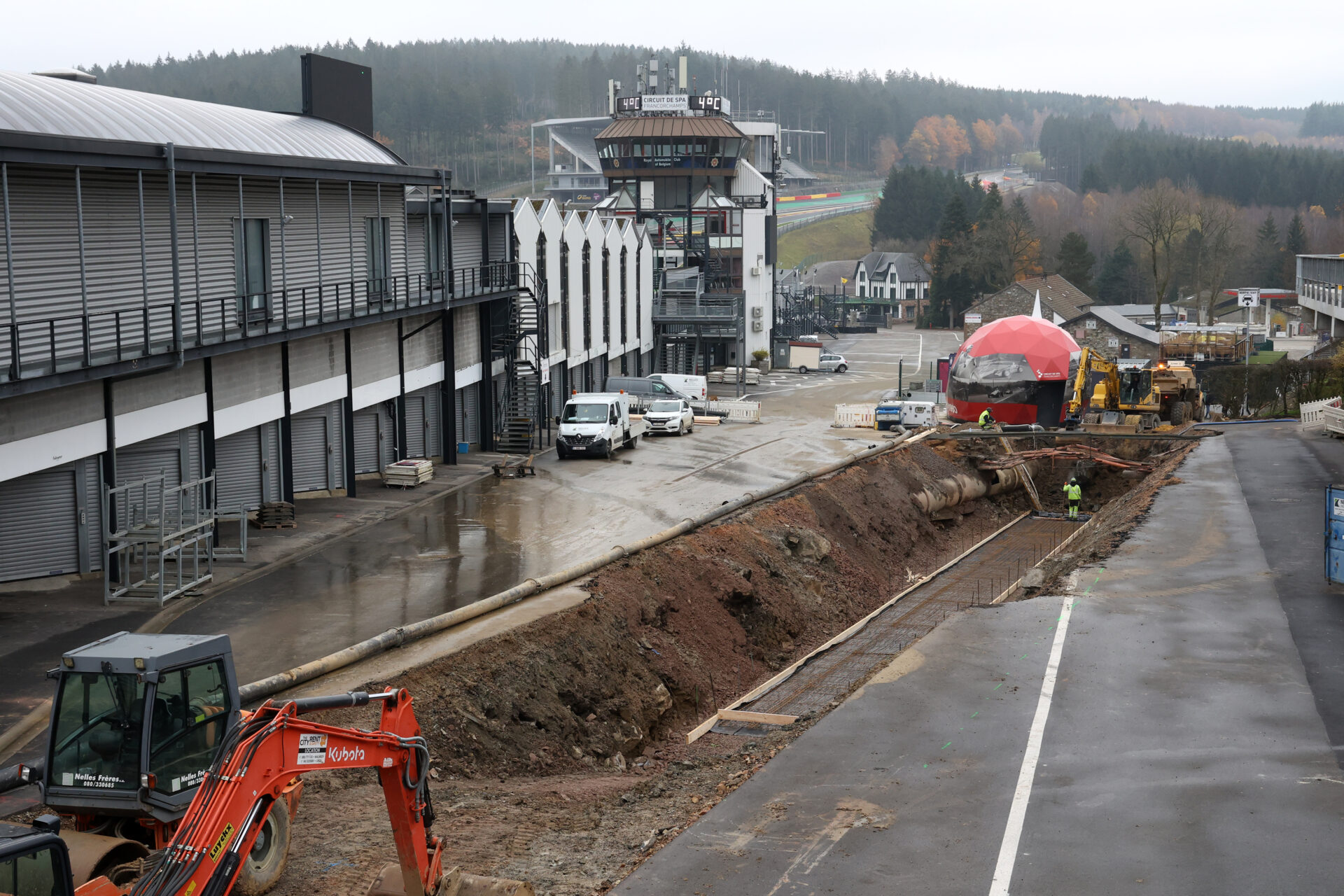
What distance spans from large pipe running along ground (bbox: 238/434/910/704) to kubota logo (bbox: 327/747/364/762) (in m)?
3.15

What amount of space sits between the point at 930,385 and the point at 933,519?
88.2 ft

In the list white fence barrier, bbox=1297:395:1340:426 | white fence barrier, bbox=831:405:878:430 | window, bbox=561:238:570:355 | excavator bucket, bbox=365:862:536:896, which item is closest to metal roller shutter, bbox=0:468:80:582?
excavator bucket, bbox=365:862:536:896

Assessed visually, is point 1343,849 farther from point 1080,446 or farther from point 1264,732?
point 1080,446

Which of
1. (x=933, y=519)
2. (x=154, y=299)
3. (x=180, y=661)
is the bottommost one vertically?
(x=933, y=519)

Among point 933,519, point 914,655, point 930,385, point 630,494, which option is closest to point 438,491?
point 630,494

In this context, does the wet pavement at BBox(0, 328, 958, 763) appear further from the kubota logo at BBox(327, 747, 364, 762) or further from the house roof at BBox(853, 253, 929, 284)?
the house roof at BBox(853, 253, 929, 284)

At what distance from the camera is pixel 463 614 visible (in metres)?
21.3

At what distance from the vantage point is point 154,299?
25.9m

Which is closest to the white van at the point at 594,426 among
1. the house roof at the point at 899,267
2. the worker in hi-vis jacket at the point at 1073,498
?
the worker in hi-vis jacket at the point at 1073,498

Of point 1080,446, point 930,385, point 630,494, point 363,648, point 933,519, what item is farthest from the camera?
point 930,385

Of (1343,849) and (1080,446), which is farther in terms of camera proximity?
(1080,446)

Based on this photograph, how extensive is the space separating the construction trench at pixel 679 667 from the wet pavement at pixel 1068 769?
42.8 inches

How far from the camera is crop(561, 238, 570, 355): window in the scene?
171 ft

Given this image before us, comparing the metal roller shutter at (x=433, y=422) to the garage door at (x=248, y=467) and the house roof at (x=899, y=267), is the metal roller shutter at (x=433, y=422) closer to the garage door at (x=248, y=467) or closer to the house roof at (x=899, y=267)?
the garage door at (x=248, y=467)
